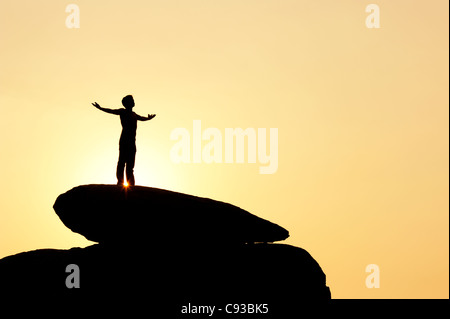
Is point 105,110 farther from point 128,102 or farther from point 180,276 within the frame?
point 180,276

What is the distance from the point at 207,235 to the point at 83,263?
434 centimetres

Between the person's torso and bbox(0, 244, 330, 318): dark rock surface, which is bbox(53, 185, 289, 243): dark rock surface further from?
the person's torso

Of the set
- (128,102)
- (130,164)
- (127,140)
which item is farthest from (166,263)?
(128,102)

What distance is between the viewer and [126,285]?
2906 centimetres

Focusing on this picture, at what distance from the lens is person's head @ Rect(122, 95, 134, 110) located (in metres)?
29.0

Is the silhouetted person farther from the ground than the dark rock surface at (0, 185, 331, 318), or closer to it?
farther from the ground

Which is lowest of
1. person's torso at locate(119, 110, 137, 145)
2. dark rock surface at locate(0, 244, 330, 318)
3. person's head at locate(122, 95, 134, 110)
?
dark rock surface at locate(0, 244, 330, 318)

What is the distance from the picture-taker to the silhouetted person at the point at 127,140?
2889cm

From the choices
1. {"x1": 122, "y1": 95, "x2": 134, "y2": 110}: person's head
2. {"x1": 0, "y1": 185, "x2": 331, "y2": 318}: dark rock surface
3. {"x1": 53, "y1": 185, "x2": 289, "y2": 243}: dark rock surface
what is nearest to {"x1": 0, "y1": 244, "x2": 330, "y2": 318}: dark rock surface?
{"x1": 0, "y1": 185, "x2": 331, "y2": 318}: dark rock surface

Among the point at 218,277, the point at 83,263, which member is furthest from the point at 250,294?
the point at 83,263

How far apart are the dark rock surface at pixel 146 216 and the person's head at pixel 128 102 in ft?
8.88

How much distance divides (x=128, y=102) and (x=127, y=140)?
128cm

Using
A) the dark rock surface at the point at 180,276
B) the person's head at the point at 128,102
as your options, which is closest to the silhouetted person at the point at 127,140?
the person's head at the point at 128,102
